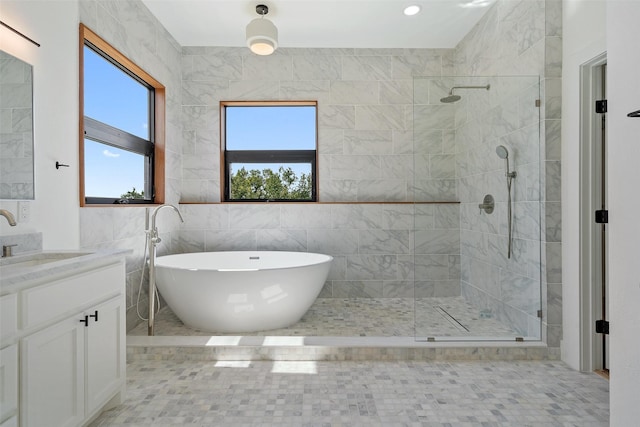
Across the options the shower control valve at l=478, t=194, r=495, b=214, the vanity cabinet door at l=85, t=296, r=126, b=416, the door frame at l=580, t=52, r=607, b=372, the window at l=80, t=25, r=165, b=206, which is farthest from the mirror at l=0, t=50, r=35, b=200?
the door frame at l=580, t=52, r=607, b=372

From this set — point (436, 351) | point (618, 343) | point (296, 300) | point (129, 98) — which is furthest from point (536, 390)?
point (129, 98)

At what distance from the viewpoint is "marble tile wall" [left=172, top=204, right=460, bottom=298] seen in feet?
12.4

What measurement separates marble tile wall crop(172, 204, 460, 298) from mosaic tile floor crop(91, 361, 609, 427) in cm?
145

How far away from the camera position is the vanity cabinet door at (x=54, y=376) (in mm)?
1238

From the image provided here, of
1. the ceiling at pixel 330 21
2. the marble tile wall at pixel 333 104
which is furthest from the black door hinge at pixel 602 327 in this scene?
the ceiling at pixel 330 21

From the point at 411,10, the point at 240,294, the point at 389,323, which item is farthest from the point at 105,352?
the point at 411,10

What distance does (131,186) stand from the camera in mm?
3076

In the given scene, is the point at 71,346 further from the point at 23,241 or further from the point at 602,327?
the point at 602,327

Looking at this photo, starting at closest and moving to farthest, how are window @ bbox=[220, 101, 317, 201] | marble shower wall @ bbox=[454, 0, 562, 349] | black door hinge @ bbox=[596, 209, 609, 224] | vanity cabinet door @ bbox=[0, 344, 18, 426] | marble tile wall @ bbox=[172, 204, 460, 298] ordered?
vanity cabinet door @ bbox=[0, 344, 18, 426] → black door hinge @ bbox=[596, 209, 609, 224] → marble shower wall @ bbox=[454, 0, 562, 349] → marble tile wall @ bbox=[172, 204, 460, 298] → window @ bbox=[220, 101, 317, 201]

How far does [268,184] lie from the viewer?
3.96 metres

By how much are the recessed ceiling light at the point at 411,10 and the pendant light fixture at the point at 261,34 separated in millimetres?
1166

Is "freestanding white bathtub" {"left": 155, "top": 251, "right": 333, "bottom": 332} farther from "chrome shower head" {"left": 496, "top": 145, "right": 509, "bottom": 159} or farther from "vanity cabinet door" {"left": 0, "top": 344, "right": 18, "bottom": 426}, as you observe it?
"chrome shower head" {"left": 496, "top": 145, "right": 509, "bottom": 159}

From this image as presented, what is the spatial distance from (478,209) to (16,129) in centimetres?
294

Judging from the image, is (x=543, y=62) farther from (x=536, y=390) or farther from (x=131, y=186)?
(x=131, y=186)
